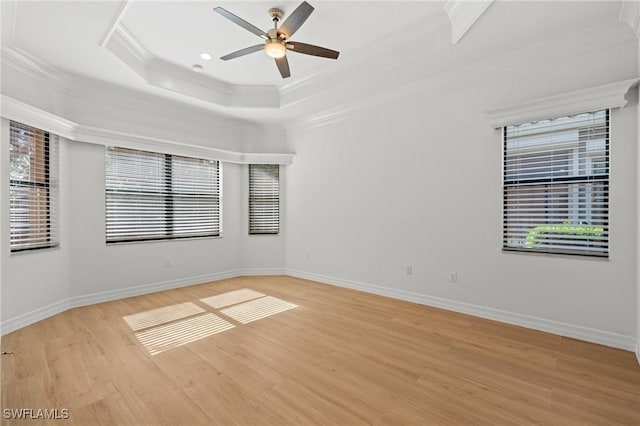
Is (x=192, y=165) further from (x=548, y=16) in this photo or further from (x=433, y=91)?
(x=548, y=16)

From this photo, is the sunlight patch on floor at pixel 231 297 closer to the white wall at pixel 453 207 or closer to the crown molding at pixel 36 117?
the white wall at pixel 453 207

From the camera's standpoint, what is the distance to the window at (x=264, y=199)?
231 inches

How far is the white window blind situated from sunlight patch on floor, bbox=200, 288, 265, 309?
2021 mm

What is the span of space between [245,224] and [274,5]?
149 inches

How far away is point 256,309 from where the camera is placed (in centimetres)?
381

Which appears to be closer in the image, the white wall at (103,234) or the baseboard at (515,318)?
the baseboard at (515,318)

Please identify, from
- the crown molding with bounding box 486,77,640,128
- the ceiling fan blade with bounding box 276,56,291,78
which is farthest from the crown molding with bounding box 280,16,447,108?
the crown molding with bounding box 486,77,640,128

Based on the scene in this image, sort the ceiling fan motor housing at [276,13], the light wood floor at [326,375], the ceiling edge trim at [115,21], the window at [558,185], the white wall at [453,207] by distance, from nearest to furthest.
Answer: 1. the light wood floor at [326,375]
2. the ceiling edge trim at [115,21]
3. the white wall at [453,207]
4. the window at [558,185]
5. the ceiling fan motor housing at [276,13]

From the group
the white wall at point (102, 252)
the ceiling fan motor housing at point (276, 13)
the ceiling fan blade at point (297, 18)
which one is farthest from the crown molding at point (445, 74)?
the white wall at point (102, 252)

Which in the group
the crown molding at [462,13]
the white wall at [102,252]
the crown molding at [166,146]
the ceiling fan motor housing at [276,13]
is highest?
the ceiling fan motor housing at [276,13]

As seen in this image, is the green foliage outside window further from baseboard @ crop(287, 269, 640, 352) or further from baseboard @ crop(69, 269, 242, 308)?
baseboard @ crop(69, 269, 242, 308)

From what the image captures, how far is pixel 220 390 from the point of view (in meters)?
2.09

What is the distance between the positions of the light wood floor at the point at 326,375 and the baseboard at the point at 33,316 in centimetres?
10

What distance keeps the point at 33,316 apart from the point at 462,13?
5508 mm
